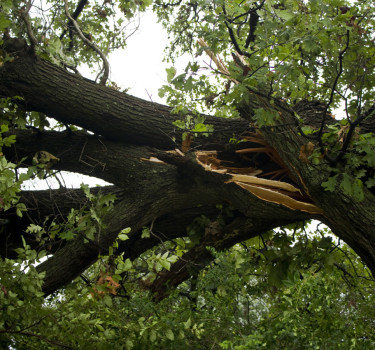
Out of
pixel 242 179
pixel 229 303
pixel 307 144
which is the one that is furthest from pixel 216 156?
pixel 229 303

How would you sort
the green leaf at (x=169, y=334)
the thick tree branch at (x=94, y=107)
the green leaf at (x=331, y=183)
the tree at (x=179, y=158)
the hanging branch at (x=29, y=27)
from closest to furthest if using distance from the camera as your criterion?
the green leaf at (x=169, y=334) < the green leaf at (x=331, y=183) < the tree at (x=179, y=158) < the hanging branch at (x=29, y=27) < the thick tree branch at (x=94, y=107)

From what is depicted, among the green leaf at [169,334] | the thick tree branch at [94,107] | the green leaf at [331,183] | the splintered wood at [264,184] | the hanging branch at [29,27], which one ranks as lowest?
the green leaf at [169,334]

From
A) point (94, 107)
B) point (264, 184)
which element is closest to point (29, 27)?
point (94, 107)

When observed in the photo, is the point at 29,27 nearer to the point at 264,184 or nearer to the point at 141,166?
the point at 141,166

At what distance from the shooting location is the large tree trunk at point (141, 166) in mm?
4207

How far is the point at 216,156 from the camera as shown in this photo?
468 cm

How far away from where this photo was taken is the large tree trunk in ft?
13.8

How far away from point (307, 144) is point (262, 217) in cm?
92

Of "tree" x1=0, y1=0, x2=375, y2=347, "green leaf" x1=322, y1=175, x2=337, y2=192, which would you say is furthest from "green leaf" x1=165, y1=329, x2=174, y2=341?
"green leaf" x1=322, y1=175, x2=337, y2=192

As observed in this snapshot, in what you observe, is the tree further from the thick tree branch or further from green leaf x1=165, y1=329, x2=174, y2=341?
green leaf x1=165, y1=329, x2=174, y2=341

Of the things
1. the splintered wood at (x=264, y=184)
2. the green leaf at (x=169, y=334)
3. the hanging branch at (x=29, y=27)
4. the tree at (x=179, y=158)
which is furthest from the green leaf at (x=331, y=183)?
the hanging branch at (x=29, y=27)

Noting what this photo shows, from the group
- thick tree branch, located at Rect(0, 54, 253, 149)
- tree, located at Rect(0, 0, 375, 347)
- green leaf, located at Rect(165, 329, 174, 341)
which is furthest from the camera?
thick tree branch, located at Rect(0, 54, 253, 149)

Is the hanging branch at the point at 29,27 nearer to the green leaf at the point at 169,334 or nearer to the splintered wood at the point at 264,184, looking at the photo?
the splintered wood at the point at 264,184

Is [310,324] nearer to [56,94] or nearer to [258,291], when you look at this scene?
[258,291]
